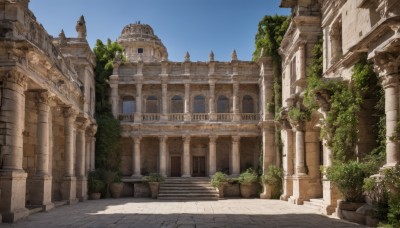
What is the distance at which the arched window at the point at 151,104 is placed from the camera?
31266 mm

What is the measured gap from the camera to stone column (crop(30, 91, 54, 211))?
16859mm

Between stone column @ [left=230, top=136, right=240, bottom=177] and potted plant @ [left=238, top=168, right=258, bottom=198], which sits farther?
stone column @ [left=230, top=136, right=240, bottom=177]

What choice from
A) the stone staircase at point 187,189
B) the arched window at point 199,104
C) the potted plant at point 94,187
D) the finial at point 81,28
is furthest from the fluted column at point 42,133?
the arched window at point 199,104

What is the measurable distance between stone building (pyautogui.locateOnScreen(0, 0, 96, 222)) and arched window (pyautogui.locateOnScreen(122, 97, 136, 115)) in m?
3.82

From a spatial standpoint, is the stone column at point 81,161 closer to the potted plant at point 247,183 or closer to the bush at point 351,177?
the potted plant at point 247,183

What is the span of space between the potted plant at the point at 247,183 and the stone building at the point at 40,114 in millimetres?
9038

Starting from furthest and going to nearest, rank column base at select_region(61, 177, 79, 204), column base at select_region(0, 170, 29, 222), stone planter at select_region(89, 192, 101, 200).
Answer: stone planter at select_region(89, 192, 101, 200) → column base at select_region(61, 177, 79, 204) → column base at select_region(0, 170, 29, 222)

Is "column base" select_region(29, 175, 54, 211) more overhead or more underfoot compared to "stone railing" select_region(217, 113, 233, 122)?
more underfoot

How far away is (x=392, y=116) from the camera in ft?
37.0

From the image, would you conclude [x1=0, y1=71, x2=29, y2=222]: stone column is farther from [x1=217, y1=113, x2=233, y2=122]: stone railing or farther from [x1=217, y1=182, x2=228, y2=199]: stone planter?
[x1=217, y1=113, x2=233, y2=122]: stone railing

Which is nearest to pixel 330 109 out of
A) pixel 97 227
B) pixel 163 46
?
pixel 97 227

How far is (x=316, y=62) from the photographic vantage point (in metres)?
18.6

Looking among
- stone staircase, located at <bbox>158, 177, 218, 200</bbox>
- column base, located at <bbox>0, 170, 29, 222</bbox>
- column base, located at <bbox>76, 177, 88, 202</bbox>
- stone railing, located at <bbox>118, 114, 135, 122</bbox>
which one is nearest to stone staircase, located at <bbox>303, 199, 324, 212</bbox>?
Answer: stone staircase, located at <bbox>158, 177, 218, 200</bbox>

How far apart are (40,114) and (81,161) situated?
22.5ft
